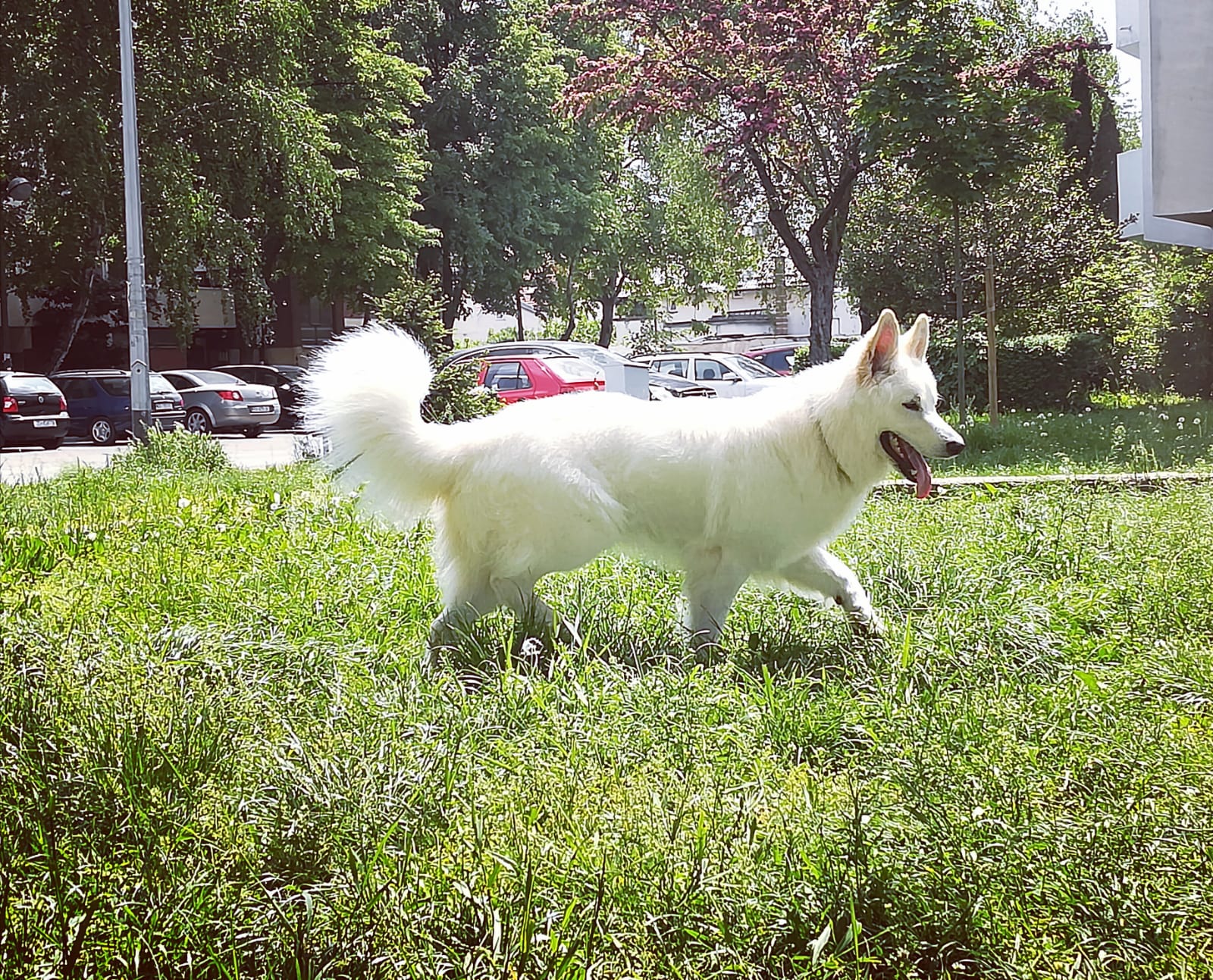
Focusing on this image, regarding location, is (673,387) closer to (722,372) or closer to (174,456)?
(722,372)

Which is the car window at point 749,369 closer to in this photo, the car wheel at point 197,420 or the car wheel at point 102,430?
the car wheel at point 197,420

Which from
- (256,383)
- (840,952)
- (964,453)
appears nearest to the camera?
(840,952)

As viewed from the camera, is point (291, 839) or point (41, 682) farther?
point (41, 682)

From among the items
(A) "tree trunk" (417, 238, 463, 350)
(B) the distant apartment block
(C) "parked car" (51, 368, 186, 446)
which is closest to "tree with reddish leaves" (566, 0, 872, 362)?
(B) the distant apartment block

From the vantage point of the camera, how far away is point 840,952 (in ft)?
6.06

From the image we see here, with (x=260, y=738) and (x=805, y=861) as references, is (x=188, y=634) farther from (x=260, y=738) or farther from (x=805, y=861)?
(x=805, y=861)

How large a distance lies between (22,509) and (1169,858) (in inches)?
218

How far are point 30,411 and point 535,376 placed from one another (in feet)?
19.2

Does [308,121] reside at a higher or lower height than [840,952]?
higher

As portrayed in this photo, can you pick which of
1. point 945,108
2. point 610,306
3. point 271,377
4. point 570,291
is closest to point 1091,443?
point 945,108

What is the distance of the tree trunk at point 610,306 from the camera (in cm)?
2675

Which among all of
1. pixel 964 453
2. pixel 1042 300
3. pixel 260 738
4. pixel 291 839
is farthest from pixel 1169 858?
pixel 1042 300

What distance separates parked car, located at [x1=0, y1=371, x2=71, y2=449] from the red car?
508cm

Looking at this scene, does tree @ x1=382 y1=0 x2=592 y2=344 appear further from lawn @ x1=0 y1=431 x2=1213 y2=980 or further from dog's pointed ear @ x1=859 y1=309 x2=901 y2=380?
lawn @ x1=0 y1=431 x2=1213 y2=980
